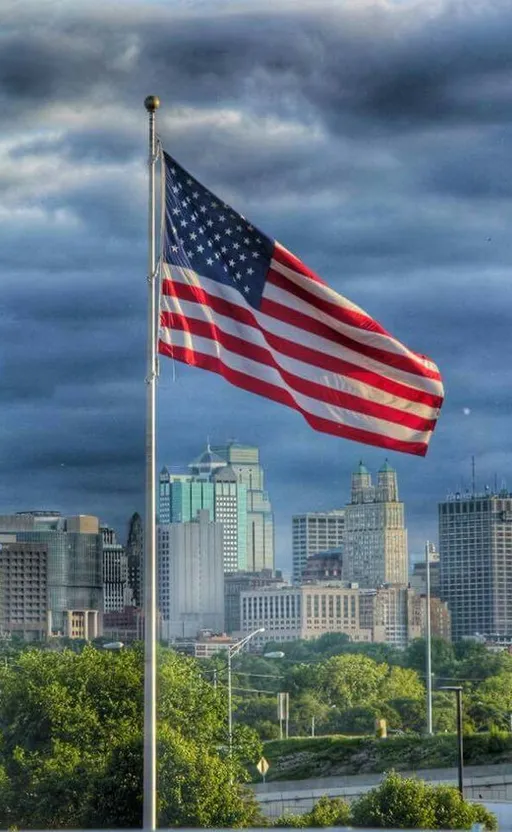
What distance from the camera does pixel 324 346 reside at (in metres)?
17.1

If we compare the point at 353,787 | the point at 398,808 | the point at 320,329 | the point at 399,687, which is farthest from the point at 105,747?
the point at 399,687

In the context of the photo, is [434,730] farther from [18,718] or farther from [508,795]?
[18,718]

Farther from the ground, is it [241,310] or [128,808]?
[241,310]

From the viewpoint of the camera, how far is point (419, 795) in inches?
1320

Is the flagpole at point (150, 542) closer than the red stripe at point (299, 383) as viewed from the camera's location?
Yes

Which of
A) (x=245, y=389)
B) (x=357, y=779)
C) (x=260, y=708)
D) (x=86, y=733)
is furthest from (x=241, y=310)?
(x=260, y=708)

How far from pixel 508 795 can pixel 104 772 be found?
19.4 metres

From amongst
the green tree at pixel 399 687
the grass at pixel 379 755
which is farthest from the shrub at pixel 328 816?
the green tree at pixel 399 687

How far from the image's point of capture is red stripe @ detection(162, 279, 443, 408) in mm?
17047

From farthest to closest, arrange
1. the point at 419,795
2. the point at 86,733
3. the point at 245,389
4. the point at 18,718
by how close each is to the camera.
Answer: the point at 18,718, the point at 86,733, the point at 419,795, the point at 245,389

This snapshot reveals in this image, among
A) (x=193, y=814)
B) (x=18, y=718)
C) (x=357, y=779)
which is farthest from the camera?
(x=357, y=779)

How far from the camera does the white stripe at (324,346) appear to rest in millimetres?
17047

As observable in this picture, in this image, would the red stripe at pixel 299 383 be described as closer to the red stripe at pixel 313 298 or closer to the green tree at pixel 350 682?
the red stripe at pixel 313 298

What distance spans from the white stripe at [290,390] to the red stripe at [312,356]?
9.8 inches
